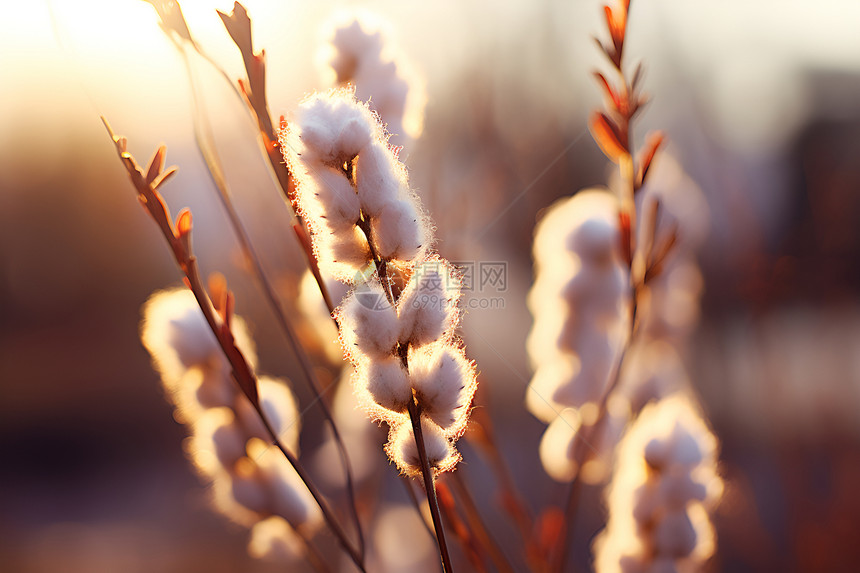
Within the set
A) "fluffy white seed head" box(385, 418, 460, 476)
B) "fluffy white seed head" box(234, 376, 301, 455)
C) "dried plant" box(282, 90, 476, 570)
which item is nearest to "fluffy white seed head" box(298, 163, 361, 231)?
"dried plant" box(282, 90, 476, 570)

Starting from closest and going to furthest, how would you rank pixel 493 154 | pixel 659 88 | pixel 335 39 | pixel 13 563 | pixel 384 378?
pixel 384 378 < pixel 335 39 < pixel 493 154 < pixel 659 88 < pixel 13 563

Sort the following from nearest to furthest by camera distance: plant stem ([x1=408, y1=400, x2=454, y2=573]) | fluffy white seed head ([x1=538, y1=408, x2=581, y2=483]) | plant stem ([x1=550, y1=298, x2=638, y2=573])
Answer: plant stem ([x1=408, y1=400, x2=454, y2=573]) → plant stem ([x1=550, y1=298, x2=638, y2=573]) → fluffy white seed head ([x1=538, y1=408, x2=581, y2=483])

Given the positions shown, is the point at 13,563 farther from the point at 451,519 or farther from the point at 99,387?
the point at 451,519

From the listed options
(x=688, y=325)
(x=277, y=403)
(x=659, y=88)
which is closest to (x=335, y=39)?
(x=277, y=403)

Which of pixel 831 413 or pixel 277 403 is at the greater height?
pixel 277 403

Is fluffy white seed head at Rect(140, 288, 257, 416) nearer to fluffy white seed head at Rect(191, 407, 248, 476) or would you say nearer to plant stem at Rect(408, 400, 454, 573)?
fluffy white seed head at Rect(191, 407, 248, 476)

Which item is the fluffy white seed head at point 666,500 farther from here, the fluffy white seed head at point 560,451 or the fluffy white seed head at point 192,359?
the fluffy white seed head at point 192,359

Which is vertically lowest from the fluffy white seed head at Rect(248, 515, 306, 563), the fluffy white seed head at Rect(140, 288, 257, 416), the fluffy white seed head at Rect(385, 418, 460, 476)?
the fluffy white seed head at Rect(248, 515, 306, 563)
